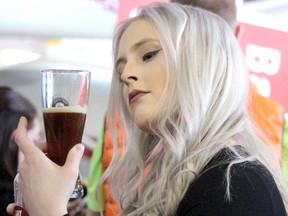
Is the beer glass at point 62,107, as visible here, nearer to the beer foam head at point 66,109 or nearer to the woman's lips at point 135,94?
the beer foam head at point 66,109

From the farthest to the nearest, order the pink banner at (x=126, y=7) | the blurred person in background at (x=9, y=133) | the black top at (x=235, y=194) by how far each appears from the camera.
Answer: the pink banner at (x=126, y=7)
the blurred person in background at (x=9, y=133)
the black top at (x=235, y=194)

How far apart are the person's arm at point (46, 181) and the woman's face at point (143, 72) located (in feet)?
0.66

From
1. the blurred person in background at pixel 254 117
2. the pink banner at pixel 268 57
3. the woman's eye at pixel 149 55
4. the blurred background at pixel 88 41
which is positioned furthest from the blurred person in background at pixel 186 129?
the pink banner at pixel 268 57

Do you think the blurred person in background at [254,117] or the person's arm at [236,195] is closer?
the person's arm at [236,195]

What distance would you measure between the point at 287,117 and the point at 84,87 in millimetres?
1200

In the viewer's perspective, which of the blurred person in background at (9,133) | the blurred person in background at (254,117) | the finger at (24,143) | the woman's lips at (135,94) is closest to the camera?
the finger at (24,143)

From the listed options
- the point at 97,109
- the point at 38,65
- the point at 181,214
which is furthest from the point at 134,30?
the point at 97,109

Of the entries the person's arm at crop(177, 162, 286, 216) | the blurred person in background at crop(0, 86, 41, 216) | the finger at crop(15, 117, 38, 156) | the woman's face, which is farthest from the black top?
the blurred person in background at crop(0, 86, 41, 216)

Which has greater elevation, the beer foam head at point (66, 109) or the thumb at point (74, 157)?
the beer foam head at point (66, 109)

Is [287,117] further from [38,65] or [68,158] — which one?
[38,65]

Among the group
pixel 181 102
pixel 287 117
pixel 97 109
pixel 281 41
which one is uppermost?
pixel 181 102

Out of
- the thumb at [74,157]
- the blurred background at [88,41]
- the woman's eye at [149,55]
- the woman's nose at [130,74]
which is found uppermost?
the woman's eye at [149,55]

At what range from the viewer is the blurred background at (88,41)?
2.73 m

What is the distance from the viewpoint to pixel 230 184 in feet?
3.81
